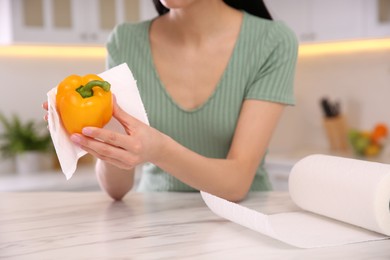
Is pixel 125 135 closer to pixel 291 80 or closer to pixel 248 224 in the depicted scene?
pixel 248 224

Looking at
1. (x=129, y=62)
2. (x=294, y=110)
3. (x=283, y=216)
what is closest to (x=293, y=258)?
A: (x=283, y=216)

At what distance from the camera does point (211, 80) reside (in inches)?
69.6

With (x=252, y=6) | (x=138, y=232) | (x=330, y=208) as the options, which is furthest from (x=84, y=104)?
(x=252, y=6)

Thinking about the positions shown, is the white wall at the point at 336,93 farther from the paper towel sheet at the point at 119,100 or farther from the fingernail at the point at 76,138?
the fingernail at the point at 76,138

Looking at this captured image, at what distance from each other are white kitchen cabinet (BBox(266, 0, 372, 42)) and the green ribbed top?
175 centimetres

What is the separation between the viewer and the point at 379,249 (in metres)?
1.01

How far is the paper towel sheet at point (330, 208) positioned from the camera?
1.06 meters

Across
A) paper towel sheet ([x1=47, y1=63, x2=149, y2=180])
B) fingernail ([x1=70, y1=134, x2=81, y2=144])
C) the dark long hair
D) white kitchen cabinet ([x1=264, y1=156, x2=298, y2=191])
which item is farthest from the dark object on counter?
fingernail ([x1=70, y1=134, x2=81, y2=144])

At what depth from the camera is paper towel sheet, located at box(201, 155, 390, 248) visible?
1.06 m

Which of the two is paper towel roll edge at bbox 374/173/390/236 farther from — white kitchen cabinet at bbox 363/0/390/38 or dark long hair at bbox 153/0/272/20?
white kitchen cabinet at bbox 363/0/390/38

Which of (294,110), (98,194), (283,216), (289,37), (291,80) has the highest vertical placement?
(289,37)

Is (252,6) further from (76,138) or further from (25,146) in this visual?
(25,146)

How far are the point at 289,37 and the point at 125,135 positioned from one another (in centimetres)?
71

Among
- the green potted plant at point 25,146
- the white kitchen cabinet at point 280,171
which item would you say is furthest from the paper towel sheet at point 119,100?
the green potted plant at point 25,146
